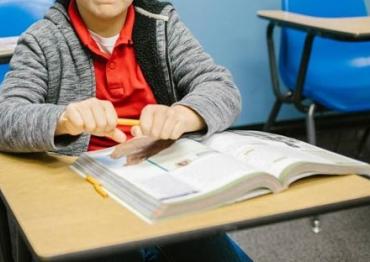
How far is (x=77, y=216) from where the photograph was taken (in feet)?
2.16

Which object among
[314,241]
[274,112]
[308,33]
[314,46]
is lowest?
[314,241]

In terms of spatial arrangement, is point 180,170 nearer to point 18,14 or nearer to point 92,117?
point 92,117

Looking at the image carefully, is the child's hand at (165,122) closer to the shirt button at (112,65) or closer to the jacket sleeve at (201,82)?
the jacket sleeve at (201,82)

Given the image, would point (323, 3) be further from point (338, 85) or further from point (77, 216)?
point (77, 216)

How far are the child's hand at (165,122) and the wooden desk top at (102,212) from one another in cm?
11

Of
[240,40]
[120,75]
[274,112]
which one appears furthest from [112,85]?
[240,40]

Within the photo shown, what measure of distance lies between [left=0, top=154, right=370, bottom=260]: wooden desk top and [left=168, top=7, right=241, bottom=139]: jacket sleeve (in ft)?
0.68

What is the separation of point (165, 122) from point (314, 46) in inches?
62.7

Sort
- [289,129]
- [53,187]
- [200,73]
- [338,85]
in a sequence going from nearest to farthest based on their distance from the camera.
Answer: [53,187] → [200,73] → [338,85] → [289,129]

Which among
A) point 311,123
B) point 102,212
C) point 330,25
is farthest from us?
point 311,123

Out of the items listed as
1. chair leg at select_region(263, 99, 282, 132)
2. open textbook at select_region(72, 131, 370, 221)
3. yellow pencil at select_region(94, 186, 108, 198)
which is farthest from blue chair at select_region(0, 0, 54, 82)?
chair leg at select_region(263, 99, 282, 132)

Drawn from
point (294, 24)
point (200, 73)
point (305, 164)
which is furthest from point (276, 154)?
point (294, 24)

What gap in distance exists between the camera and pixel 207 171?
2.43 ft

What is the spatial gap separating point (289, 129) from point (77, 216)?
93.1 inches
